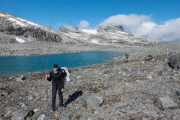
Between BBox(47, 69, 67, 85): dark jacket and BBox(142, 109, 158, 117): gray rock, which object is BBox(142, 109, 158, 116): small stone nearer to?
BBox(142, 109, 158, 117): gray rock

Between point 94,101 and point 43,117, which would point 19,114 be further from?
point 94,101

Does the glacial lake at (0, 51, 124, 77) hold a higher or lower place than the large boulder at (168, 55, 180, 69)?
lower

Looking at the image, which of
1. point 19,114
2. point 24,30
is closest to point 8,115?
point 19,114

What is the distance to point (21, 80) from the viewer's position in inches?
1148

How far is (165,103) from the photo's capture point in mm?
16188

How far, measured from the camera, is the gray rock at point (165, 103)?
15.9 meters

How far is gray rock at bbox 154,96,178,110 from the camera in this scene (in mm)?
15946

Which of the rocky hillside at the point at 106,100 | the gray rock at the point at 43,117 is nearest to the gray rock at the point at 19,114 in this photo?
the rocky hillside at the point at 106,100

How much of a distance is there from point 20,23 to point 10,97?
560 ft

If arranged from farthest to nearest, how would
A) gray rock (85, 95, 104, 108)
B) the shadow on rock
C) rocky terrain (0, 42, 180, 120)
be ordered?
the shadow on rock → gray rock (85, 95, 104, 108) → rocky terrain (0, 42, 180, 120)

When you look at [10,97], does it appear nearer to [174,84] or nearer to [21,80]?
[21,80]

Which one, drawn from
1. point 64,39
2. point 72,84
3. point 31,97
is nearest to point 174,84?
point 72,84

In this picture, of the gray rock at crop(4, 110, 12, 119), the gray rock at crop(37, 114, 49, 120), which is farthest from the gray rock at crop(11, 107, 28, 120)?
the gray rock at crop(37, 114, 49, 120)

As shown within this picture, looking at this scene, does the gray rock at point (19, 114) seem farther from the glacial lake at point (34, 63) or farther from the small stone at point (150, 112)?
the glacial lake at point (34, 63)
